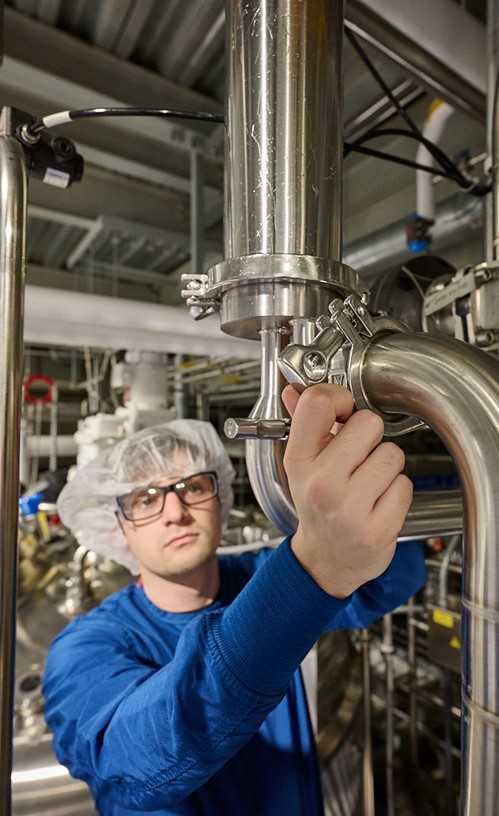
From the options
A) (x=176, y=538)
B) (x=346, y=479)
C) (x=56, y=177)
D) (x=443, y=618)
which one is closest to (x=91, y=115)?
(x=56, y=177)

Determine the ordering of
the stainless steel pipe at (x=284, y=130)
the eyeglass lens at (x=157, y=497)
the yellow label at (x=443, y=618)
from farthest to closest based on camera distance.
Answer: the yellow label at (x=443, y=618)
the eyeglass lens at (x=157, y=497)
the stainless steel pipe at (x=284, y=130)

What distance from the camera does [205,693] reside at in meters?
0.46

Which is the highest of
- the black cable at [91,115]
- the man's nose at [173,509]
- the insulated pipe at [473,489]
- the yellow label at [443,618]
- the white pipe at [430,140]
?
the white pipe at [430,140]

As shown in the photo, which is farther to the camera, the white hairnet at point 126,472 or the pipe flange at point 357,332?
the white hairnet at point 126,472

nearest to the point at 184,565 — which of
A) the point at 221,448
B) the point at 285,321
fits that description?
the point at 221,448

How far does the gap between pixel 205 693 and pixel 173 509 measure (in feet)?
1.91

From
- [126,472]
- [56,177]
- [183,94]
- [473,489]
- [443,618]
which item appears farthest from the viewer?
[443,618]

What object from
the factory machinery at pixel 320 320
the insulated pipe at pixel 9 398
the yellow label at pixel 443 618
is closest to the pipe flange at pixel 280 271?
the factory machinery at pixel 320 320

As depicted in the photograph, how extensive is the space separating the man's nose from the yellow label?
102 centimetres

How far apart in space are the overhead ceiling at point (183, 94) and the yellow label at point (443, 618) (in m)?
1.19

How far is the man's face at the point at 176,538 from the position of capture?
975 millimetres

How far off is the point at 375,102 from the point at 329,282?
121cm

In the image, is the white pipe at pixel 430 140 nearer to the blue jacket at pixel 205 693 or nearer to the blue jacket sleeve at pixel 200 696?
the blue jacket at pixel 205 693

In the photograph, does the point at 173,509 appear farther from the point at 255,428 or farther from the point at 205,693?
the point at 255,428
